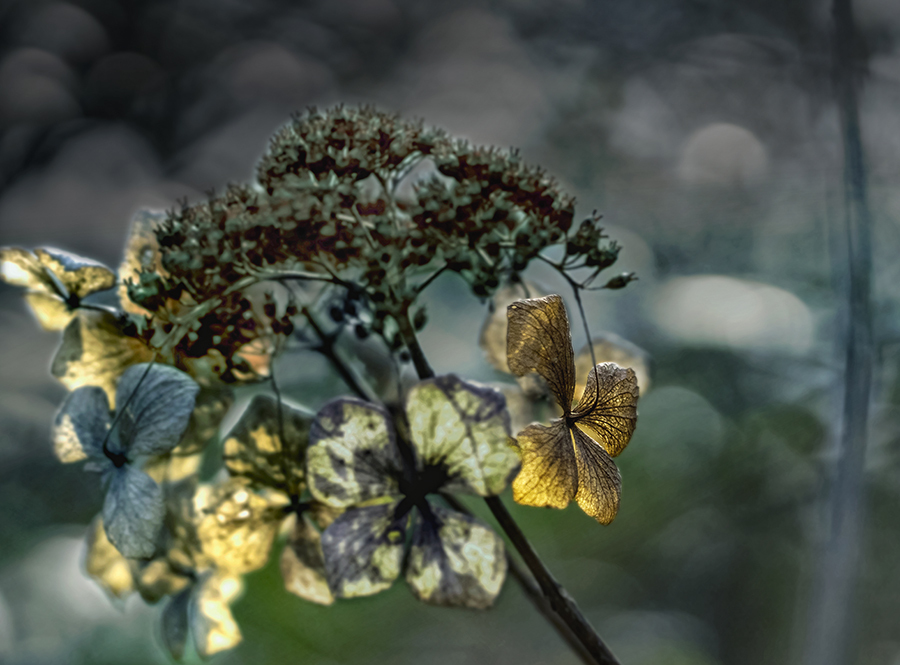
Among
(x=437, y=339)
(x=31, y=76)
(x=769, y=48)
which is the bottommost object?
(x=437, y=339)

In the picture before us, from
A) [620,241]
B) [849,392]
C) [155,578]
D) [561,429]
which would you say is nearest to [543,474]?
[561,429]

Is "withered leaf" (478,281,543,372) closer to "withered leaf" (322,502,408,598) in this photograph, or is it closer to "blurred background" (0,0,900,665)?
"withered leaf" (322,502,408,598)

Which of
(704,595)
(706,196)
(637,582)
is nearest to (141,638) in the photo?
(637,582)

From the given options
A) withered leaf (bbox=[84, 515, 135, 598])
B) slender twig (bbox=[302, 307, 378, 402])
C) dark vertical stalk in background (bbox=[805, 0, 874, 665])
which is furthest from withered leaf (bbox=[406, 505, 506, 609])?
dark vertical stalk in background (bbox=[805, 0, 874, 665])

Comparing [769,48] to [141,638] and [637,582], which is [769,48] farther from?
[141,638]

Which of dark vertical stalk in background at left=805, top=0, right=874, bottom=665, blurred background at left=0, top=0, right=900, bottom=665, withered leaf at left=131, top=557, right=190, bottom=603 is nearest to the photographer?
withered leaf at left=131, top=557, right=190, bottom=603

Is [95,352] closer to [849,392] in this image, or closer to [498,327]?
[498,327]
